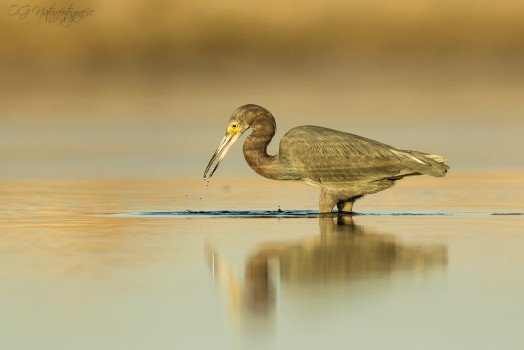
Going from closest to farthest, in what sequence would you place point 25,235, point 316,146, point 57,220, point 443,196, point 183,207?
point 25,235 → point 57,220 → point 316,146 → point 183,207 → point 443,196

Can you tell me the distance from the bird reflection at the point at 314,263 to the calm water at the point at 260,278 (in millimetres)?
18

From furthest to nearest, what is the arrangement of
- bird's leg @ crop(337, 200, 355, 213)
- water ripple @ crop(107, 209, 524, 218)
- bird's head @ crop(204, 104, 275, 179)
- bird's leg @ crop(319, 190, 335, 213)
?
1. bird's head @ crop(204, 104, 275, 179)
2. bird's leg @ crop(337, 200, 355, 213)
3. bird's leg @ crop(319, 190, 335, 213)
4. water ripple @ crop(107, 209, 524, 218)

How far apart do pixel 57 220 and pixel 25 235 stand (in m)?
2.00

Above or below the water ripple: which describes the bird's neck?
above

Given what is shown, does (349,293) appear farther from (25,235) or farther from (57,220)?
(57,220)

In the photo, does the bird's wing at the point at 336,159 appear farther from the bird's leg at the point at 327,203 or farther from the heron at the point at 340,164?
the bird's leg at the point at 327,203

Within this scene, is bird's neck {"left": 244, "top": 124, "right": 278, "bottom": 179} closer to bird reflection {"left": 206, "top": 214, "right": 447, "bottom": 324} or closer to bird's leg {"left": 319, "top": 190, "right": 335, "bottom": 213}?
bird's leg {"left": 319, "top": 190, "right": 335, "bottom": 213}

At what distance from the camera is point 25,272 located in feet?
27.7

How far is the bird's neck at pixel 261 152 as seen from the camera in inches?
595

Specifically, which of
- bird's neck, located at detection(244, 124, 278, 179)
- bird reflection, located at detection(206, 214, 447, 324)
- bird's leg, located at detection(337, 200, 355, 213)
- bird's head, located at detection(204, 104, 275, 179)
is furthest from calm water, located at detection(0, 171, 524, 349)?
bird's head, located at detection(204, 104, 275, 179)

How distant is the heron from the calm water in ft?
1.44

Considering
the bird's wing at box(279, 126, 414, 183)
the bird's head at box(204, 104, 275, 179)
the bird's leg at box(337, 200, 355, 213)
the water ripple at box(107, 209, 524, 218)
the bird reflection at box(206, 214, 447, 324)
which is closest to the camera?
the bird reflection at box(206, 214, 447, 324)

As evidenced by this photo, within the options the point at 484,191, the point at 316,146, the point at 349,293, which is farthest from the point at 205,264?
the point at 484,191

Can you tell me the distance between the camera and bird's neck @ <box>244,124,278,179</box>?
15.1 metres
